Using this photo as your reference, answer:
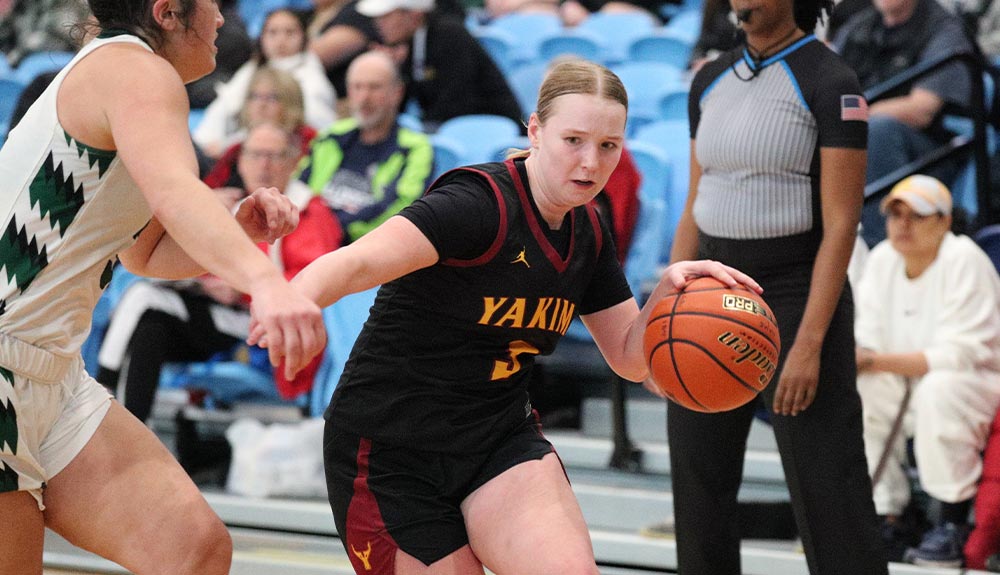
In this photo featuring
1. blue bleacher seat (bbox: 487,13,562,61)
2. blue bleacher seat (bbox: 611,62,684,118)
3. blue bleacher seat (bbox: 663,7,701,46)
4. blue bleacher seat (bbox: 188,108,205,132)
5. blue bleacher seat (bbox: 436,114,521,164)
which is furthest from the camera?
blue bleacher seat (bbox: 487,13,562,61)

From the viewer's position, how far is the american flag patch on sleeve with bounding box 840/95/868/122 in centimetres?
307

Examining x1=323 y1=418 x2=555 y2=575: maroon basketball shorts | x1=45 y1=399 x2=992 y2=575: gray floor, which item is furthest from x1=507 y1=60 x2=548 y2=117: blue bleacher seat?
x1=323 y1=418 x2=555 y2=575: maroon basketball shorts

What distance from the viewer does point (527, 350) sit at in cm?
267

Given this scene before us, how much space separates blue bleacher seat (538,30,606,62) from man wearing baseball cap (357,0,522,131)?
1049 millimetres

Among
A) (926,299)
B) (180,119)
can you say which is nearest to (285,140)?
(926,299)

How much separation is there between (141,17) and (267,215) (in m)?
0.45

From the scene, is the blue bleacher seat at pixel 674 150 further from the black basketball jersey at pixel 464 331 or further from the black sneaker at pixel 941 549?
the black basketball jersey at pixel 464 331

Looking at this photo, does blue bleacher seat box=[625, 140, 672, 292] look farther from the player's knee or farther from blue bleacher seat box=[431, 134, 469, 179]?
the player's knee

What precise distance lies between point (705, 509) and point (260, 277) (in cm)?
179

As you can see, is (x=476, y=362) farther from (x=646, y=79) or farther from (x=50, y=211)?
(x=646, y=79)

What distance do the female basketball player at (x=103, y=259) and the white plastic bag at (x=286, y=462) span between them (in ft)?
9.17

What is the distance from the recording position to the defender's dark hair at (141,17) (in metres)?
2.25

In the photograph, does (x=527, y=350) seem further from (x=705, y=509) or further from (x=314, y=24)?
(x=314, y=24)

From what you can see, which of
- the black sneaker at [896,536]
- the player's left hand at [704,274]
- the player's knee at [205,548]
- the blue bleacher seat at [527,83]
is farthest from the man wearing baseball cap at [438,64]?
the player's knee at [205,548]
